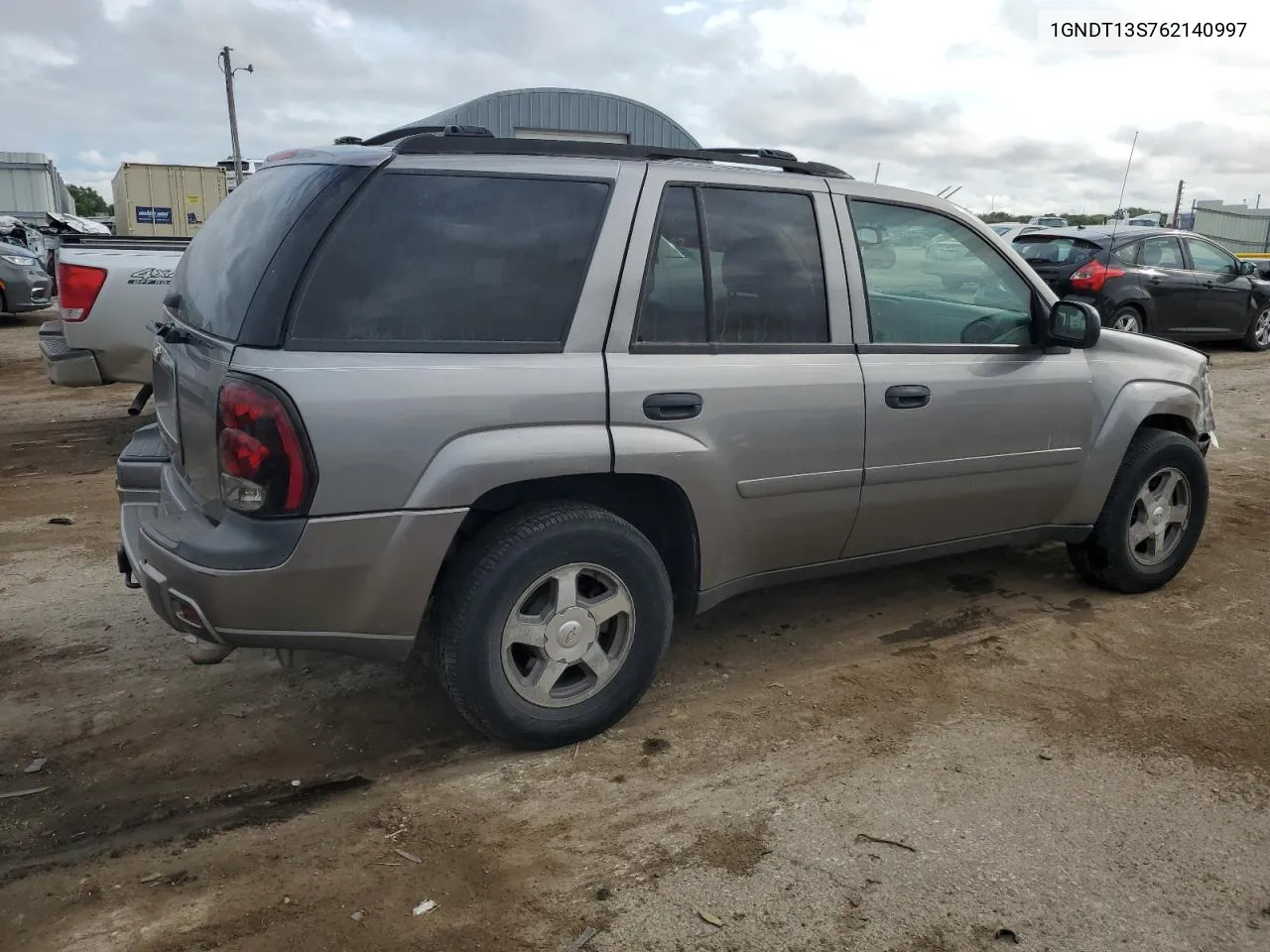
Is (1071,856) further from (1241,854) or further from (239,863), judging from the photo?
(239,863)

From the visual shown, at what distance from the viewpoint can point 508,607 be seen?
9.86 ft

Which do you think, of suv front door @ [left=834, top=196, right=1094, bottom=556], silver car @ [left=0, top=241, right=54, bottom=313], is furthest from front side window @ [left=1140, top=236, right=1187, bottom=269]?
silver car @ [left=0, top=241, right=54, bottom=313]

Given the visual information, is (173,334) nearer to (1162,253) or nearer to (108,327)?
(108,327)

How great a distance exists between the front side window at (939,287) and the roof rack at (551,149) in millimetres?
299

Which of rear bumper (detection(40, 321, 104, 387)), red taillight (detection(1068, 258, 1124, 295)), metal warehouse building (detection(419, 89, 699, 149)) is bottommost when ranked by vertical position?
rear bumper (detection(40, 321, 104, 387))

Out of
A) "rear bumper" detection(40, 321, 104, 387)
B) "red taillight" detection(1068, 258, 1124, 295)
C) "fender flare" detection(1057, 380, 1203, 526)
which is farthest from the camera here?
"red taillight" detection(1068, 258, 1124, 295)

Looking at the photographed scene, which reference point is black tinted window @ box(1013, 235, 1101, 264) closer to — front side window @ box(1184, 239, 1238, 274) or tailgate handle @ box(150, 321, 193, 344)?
front side window @ box(1184, 239, 1238, 274)

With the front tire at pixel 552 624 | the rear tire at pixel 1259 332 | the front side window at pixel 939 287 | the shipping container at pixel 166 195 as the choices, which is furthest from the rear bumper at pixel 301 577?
the shipping container at pixel 166 195

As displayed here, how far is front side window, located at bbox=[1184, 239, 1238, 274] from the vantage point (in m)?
12.2

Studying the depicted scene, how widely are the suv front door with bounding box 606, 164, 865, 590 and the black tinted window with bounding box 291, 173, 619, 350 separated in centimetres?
20

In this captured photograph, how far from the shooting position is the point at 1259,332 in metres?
13.4

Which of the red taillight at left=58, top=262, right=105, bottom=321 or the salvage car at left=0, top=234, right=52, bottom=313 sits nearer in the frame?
the red taillight at left=58, top=262, right=105, bottom=321

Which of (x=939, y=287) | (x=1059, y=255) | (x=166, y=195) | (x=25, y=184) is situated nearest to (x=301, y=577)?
(x=939, y=287)

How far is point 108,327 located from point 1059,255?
9.79 meters
